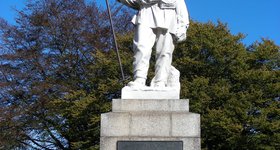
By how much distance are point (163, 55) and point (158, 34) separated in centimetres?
42

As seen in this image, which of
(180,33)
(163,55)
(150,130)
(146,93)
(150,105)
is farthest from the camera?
(180,33)

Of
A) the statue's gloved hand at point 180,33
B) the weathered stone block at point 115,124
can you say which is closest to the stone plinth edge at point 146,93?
the weathered stone block at point 115,124

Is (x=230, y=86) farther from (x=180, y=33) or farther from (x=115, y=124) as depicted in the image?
(x=115, y=124)

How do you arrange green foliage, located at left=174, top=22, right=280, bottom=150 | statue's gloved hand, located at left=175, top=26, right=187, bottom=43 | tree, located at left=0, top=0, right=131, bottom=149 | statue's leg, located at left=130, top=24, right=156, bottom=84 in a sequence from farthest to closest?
1. tree, located at left=0, top=0, right=131, bottom=149
2. green foliage, located at left=174, top=22, right=280, bottom=150
3. statue's gloved hand, located at left=175, top=26, right=187, bottom=43
4. statue's leg, located at left=130, top=24, right=156, bottom=84

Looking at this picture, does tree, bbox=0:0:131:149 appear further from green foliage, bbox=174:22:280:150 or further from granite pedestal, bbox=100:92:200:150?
granite pedestal, bbox=100:92:200:150

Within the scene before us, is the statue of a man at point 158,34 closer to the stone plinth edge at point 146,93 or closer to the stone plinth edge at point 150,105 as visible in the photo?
the stone plinth edge at point 146,93

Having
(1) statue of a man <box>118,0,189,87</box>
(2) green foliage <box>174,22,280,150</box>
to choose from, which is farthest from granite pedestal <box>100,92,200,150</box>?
(2) green foliage <box>174,22,280,150</box>

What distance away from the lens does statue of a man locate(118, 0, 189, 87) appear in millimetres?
8250

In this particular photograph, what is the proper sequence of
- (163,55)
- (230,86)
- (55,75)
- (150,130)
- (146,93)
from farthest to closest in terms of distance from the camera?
1. (55,75)
2. (230,86)
3. (163,55)
4. (146,93)
5. (150,130)

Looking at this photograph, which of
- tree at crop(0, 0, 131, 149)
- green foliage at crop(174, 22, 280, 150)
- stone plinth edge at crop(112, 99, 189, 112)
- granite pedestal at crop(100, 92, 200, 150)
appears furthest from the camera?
tree at crop(0, 0, 131, 149)

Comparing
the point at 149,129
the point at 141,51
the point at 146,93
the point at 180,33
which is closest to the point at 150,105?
the point at 146,93

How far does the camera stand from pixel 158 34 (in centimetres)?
848

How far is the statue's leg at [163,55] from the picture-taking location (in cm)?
831

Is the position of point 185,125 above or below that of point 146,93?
below
